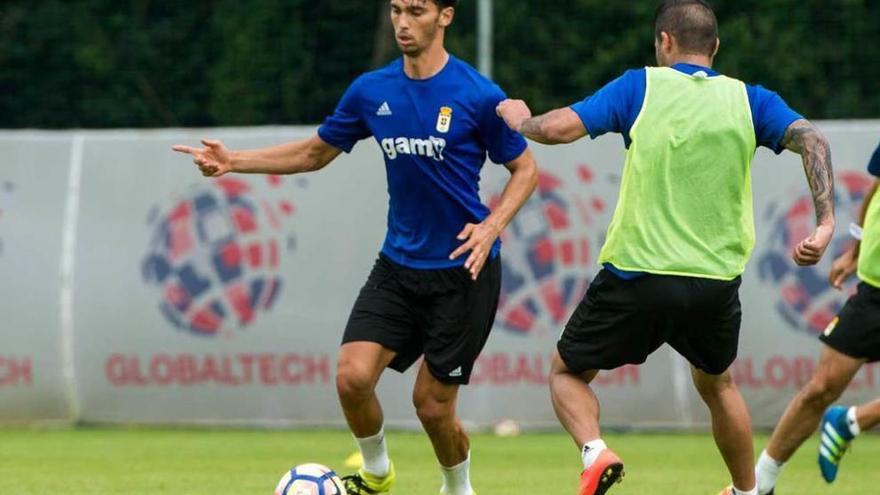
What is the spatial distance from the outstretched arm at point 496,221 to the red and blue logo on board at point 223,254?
5784mm

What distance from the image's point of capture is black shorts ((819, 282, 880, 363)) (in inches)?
394

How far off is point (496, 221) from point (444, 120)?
1.76ft

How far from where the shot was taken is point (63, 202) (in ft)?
48.5

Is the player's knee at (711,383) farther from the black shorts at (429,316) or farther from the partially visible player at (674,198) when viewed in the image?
the black shorts at (429,316)

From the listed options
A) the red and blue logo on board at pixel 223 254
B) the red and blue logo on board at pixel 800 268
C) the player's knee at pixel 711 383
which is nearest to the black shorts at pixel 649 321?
Result: the player's knee at pixel 711 383

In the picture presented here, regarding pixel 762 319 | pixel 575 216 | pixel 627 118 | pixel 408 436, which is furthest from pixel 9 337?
pixel 627 118

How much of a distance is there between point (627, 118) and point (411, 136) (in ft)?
4.44

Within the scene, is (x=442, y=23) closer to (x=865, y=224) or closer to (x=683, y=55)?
(x=683, y=55)

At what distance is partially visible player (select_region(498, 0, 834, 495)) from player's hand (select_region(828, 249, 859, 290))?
2396mm

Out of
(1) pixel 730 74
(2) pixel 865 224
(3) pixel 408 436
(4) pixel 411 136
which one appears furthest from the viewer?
(1) pixel 730 74

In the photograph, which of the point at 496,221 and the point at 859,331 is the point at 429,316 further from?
the point at 859,331

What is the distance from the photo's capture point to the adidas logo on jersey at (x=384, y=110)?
29.5 ft

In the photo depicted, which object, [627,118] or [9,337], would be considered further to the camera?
[9,337]

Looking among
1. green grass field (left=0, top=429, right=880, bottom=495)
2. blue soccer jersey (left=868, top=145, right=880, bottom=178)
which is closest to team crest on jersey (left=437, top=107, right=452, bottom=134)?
green grass field (left=0, top=429, right=880, bottom=495)
